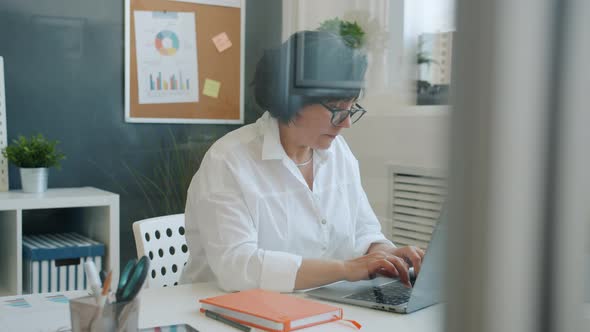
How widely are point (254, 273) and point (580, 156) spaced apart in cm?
109

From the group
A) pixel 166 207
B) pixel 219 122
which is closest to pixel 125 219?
pixel 166 207

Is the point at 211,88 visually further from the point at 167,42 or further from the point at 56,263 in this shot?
the point at 56,263

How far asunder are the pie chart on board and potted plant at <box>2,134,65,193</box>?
0.70m

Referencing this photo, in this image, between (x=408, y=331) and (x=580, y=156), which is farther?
(x=408, y=331)

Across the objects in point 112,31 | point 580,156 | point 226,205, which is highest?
point 112,31

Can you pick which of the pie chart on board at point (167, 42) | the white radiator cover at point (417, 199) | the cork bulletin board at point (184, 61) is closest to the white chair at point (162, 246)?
the white radiator cover at point (417, 199)

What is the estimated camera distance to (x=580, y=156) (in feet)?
0.93

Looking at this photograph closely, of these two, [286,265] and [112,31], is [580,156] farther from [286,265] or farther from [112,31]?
[112,31]

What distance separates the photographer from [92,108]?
2777mm

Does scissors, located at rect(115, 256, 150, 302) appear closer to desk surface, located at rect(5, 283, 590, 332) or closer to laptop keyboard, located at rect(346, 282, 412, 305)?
desk surface, located at rect(5, 283, 590, 332)

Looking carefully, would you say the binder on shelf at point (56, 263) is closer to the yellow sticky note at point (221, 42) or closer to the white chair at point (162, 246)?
the white chair at point (162, 246)

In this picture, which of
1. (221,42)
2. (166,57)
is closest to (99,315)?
(166,57)

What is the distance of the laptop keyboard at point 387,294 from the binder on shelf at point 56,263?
1.37 meters

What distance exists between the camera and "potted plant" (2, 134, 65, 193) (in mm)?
2428
